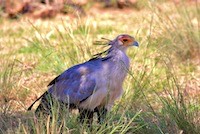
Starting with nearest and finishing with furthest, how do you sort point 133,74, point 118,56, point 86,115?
point 86,115
point 118,56
point 133,74

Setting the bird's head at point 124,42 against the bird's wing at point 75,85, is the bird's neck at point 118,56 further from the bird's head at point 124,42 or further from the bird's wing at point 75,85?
the bird's wing at point 75,85

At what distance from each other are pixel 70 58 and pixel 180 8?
2.14 meters

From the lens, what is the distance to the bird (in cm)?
542

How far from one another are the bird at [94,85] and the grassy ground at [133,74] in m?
0.12

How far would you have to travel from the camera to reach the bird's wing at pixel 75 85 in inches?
216

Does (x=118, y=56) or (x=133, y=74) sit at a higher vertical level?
(x=118, y=56)

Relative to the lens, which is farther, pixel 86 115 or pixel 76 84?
pixel 76 84

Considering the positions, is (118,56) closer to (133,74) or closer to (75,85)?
(75,85)

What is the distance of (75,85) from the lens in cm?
559

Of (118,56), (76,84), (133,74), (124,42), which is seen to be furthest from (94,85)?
(133,74)

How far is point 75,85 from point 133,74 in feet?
2.83

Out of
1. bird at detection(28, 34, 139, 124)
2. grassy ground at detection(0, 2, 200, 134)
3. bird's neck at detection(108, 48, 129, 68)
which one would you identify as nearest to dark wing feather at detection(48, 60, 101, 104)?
bird at detection(28, 34, 139, 124)

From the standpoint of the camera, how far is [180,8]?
27.1 feet

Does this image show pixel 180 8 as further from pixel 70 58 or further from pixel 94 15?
pixel 94 15
